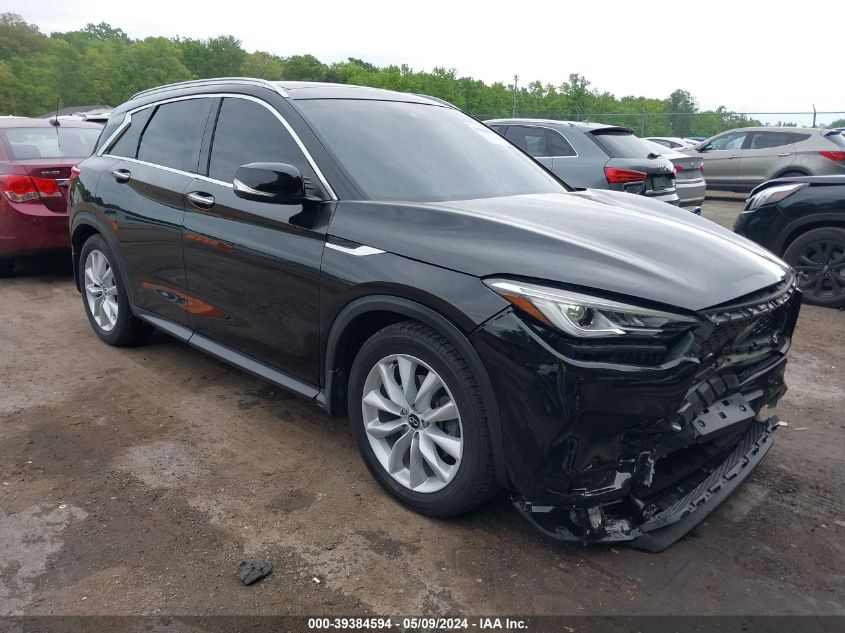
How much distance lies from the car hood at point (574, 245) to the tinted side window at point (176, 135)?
57.0 inches

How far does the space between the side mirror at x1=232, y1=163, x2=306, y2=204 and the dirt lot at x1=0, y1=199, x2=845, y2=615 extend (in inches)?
52.0

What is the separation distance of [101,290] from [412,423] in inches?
129

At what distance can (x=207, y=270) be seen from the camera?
386 cm

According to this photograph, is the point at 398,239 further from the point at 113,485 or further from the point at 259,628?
the point at 113,485

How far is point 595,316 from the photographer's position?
94.4 inches

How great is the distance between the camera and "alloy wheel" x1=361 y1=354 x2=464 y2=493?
2.79 m

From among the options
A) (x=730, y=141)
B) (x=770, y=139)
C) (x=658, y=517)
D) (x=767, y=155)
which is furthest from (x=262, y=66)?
(x=658, y=517)

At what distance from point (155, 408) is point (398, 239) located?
2118 mm

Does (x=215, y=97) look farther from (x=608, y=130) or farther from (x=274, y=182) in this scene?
(x=608, y=130)

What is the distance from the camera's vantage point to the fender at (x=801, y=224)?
21.0 feet

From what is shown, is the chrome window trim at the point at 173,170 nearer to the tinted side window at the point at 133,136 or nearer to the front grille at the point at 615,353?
the tinted side window at the point at 133,136

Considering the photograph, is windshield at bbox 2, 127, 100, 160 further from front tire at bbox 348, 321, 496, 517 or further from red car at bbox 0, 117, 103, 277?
front tire at bbox 348, 321, 496, 517

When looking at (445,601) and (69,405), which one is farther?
(69,405)

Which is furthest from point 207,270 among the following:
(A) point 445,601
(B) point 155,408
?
(A) point 445,601
